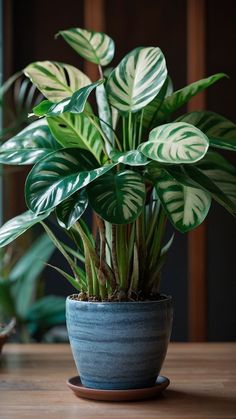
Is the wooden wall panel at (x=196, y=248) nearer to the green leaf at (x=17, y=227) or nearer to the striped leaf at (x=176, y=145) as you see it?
the green leaf at (x=17, y=227)

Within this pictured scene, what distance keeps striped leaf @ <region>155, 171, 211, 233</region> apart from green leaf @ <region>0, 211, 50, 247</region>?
22 centimetres

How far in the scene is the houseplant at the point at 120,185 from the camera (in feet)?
3.67

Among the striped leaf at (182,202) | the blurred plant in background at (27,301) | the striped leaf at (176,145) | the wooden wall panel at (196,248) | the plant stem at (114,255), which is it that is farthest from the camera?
the wooden wall panel at (196,248)

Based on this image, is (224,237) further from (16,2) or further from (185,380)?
(185,380)

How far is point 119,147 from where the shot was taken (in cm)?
129

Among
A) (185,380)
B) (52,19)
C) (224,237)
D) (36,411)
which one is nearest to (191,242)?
(224,237)

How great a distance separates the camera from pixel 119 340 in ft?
3.99

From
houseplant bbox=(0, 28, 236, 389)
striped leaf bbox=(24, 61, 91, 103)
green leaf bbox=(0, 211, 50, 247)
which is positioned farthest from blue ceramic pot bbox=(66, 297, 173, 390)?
striped leaf bbox=(24, 61, 91, 103)

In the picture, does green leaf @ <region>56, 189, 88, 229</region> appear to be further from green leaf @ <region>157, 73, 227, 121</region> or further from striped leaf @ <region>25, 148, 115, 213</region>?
green leaf @ <region>157, 73, 227, 121</region>

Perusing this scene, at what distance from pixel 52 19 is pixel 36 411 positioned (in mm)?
2570

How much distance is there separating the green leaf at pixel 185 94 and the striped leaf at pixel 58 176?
19 cm


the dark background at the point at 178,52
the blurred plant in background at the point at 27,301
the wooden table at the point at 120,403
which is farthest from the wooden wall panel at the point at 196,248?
the wooden table at the point at 120,403

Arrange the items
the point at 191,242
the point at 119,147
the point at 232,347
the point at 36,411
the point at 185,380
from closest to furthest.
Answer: the point at 36,411 < the point at 119,147 < the point at 185,380 < the point at 232,347 < the point at 191,242

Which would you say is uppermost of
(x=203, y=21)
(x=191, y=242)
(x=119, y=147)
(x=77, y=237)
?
(x=203, y=21)
